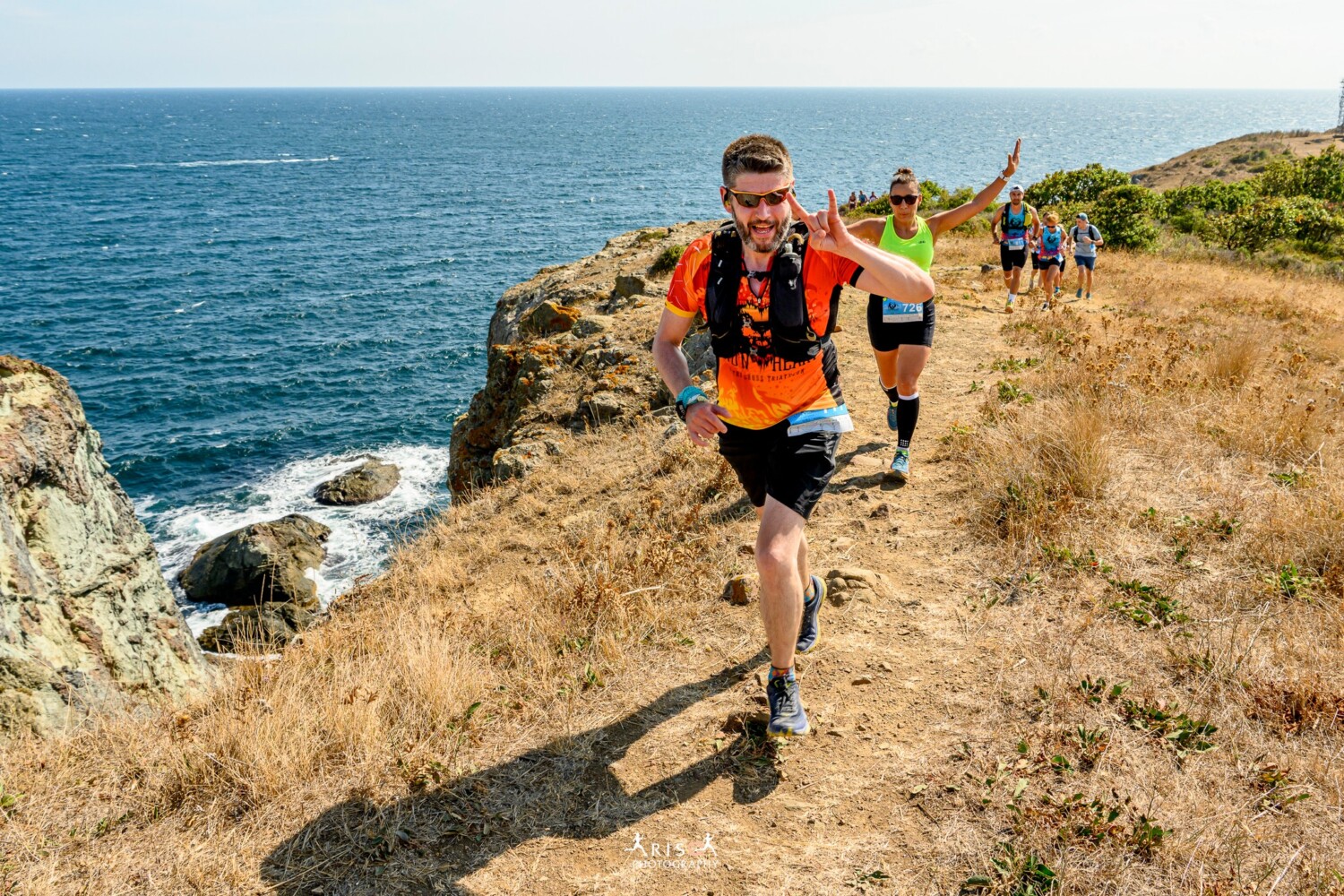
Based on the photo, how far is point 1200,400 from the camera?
762 centimetres


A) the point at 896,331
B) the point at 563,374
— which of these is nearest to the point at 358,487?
the point at 563,374

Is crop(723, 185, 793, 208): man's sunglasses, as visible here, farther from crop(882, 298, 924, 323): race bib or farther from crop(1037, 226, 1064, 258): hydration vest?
crop(1037, 226, 1064, 258): hydration vest

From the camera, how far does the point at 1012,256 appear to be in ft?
45.0

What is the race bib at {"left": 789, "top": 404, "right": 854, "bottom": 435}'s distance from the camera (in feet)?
12.3

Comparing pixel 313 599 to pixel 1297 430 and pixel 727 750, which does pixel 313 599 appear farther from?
pixel 1297 430

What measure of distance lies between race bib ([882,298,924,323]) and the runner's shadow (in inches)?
156

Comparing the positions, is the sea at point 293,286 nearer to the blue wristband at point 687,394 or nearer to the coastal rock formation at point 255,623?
the coastal rock formation at point 255,623

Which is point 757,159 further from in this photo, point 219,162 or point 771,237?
point 219,162

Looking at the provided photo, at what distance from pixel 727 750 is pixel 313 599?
55.9ft

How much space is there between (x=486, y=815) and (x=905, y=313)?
503cm

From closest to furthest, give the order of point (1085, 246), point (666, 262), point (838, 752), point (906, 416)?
point (838, 752) → point (906, 416) → point (1085, 246) → point (666, 262)

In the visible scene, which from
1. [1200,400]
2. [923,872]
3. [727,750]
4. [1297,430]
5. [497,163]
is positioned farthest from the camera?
[497,163]

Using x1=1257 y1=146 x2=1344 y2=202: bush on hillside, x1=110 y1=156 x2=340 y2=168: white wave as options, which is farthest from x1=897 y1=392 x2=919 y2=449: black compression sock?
x1=110 y1=156 x2=340 y2=168: white wave

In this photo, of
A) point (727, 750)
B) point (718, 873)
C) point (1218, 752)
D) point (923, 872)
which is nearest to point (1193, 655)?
point (1218, 752)
